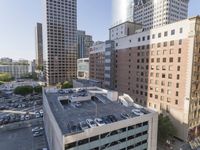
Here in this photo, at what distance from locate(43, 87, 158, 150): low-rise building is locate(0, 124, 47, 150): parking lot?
12.7 m

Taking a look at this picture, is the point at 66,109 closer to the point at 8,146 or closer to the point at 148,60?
the point at 8,146

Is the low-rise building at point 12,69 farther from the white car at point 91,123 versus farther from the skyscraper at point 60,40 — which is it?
the white car at point 91,123

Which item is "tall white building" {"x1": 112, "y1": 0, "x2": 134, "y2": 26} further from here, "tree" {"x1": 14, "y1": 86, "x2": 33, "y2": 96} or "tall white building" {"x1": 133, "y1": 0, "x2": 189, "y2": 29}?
"tree" {"x1": 14, "y1": 86, "x2": 33, "y2": 96}

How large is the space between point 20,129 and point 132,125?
4099 cm

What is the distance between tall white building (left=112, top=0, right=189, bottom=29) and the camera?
10994 cm

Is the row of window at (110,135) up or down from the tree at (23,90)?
up

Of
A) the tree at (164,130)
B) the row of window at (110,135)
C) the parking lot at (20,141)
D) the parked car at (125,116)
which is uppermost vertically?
the parked car at (125,116)

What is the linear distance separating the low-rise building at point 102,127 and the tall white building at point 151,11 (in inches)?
3794

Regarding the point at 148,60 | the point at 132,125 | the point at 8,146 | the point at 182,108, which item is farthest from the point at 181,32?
the point at 8,146

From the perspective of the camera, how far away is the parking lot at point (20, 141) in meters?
41.0

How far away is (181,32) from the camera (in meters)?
45.4

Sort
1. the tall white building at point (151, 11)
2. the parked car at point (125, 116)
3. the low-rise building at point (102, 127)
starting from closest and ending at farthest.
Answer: the low-rise building at point (102, 127) < the parked car at point (125, 116) < the tall white building at point (151, 11)

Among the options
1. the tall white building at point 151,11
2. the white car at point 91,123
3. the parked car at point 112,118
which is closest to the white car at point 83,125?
the white car at point 91,123

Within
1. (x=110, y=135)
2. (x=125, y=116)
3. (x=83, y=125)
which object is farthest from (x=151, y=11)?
(x=83, y=125)
